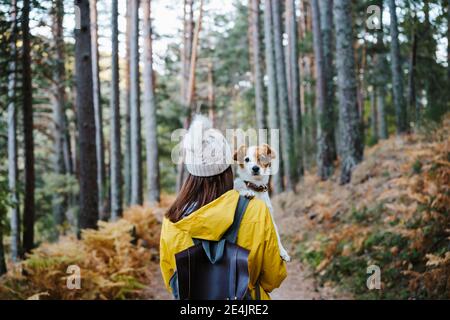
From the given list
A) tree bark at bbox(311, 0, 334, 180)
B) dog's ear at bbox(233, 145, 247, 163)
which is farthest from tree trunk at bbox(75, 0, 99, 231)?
tree bark at bbox(311, 0, 334, 180)

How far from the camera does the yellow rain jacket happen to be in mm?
2844

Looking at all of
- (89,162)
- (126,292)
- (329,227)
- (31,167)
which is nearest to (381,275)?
(329,227)

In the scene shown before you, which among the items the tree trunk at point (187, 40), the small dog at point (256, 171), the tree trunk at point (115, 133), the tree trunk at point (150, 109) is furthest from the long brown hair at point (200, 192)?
the tree trunk at point (187, 40)

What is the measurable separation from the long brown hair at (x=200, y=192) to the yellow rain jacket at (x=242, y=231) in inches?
5.1

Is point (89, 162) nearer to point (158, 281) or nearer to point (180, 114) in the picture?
point (158, 281)

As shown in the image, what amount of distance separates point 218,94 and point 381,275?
91.6ft

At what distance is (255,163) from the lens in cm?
467

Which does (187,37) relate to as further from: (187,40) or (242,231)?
(242,231)

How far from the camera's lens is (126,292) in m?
8.30

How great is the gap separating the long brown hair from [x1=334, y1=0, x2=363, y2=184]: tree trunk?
10016mm

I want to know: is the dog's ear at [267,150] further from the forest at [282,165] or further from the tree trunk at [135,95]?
the tree trunk at [135,95]

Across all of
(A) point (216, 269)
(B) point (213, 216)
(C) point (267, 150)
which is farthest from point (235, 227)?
(C) point (267, 150)

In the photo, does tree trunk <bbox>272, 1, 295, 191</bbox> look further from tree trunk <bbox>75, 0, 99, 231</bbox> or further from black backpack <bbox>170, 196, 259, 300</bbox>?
black backpack <bbox>170, 196, 259, 300</bbox>

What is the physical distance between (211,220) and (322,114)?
12.6 m
